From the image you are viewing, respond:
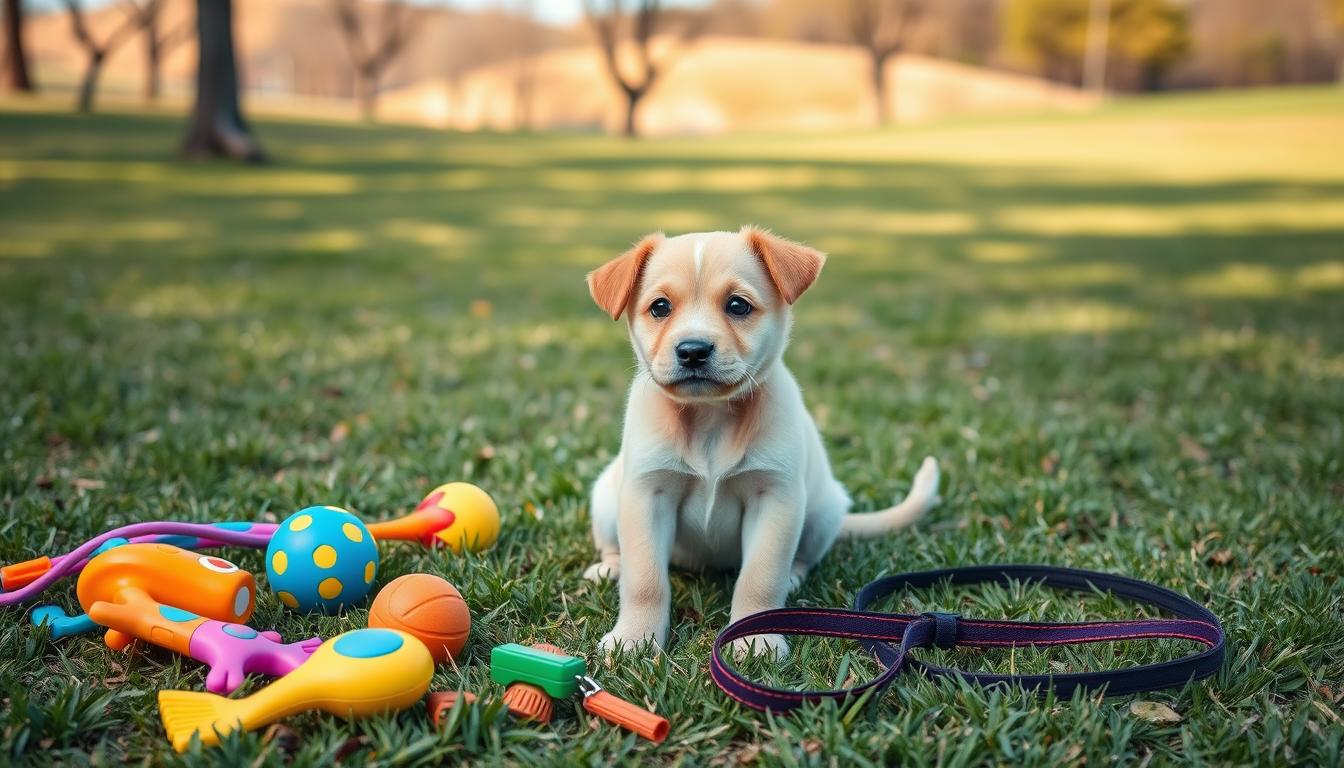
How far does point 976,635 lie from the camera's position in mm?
2895

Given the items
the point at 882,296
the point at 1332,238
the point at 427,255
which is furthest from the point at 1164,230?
the point at 427,255

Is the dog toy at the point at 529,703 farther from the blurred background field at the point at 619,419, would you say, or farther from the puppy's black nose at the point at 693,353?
the puppy's black nose at the point at 693,353

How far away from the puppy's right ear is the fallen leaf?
6.23 ft

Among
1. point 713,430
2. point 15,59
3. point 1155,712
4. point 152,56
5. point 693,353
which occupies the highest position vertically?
point 152,56

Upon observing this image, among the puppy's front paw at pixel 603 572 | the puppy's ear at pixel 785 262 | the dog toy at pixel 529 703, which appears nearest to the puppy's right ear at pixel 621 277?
Answer: the puppy's ear at pixel 785 262

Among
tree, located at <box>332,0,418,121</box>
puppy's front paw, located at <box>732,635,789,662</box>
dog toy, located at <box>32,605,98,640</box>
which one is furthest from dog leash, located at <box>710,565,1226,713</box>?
tree, located at <box>332,0,418,121</box>

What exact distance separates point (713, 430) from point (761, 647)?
2.26ft

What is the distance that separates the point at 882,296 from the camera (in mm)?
9906

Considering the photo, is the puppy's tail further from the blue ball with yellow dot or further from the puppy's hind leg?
the blue ball with yellow dot

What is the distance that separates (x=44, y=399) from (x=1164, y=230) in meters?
16.1

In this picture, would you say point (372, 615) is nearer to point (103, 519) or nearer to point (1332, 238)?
point (103, 519)

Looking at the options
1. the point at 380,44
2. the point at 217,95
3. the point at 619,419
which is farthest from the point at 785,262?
the point at 380,44

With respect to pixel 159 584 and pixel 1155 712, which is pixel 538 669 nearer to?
pixel 159 584

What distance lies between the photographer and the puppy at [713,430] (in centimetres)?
293
